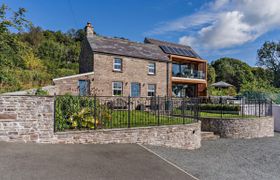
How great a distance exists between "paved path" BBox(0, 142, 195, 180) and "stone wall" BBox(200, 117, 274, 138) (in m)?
7.74

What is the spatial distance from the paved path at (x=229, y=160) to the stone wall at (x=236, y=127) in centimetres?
137

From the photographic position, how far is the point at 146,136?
8.55m

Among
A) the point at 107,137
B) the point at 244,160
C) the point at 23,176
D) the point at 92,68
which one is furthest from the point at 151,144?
the point at 92,68

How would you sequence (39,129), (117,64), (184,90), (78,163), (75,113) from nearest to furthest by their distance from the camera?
(78,163) → (39,129) → (75,113) → (117,64) → (184,90)

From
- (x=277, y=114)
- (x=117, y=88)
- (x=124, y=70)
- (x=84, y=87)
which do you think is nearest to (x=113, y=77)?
(x=117, y=88)

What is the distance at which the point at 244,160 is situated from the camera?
8477 mm

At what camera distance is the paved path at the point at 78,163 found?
15.2ft

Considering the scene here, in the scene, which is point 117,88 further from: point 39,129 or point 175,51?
point 39,129

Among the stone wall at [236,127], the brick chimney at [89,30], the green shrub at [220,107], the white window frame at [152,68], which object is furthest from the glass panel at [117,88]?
the stone wall at [236,127]

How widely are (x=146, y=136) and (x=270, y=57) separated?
53914 millimetres

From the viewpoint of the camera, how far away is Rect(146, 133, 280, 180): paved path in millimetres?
6512

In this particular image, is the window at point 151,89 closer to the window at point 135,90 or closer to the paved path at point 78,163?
the window at point 135,90

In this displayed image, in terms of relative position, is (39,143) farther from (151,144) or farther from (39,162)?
(151,144)

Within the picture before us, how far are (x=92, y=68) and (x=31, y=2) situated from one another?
6.99m
